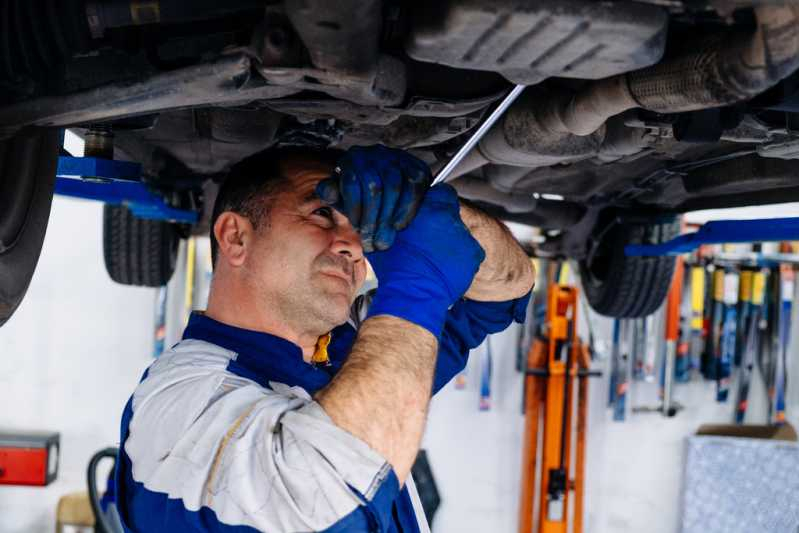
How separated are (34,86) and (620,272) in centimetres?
196

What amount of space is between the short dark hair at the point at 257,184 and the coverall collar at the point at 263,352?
0.68ft

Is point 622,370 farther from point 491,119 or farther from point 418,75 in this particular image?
point 418,75

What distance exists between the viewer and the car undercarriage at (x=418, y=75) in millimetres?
936

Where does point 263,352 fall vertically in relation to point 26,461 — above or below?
above

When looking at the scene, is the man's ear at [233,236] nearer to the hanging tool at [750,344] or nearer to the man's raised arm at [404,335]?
the man's raised arm at [404,335]

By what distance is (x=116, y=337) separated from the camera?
4.43m

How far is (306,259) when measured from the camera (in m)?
1.45

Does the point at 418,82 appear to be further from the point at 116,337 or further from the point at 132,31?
the point at 116,337

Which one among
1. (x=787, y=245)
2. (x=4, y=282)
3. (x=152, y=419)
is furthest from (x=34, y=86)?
(x=787, y=245)

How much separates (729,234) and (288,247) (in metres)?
1.25

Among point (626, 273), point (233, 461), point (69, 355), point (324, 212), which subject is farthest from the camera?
point (69, 355)

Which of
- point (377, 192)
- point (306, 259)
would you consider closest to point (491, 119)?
point (377, 192)

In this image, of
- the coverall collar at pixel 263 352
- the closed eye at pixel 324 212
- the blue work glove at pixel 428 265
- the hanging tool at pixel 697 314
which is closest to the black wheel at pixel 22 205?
the coverall collar at pixel 263 352

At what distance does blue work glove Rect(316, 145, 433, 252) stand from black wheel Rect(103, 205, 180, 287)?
1.76m
